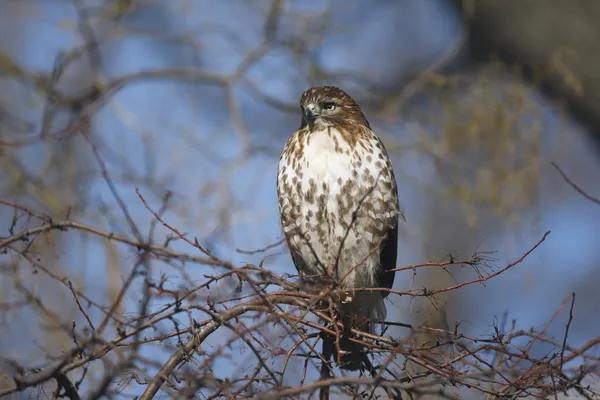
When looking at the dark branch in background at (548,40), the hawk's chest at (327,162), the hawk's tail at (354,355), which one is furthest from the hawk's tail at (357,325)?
the dark branch in background at (548,40)

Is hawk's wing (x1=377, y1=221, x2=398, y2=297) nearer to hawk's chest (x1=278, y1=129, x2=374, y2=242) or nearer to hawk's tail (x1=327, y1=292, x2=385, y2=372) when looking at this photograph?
hawk's tail (x1=327, y1=292, x2=385, y2=372)

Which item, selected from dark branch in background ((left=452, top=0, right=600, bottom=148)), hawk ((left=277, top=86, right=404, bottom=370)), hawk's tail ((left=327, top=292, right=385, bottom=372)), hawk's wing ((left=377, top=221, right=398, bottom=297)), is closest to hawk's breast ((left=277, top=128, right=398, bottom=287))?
hawk ((left=277, top=86, right=404, bottom=370))

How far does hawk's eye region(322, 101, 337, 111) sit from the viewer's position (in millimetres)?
4738

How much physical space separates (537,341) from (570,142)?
3.98m

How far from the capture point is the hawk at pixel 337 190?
14.6 feet

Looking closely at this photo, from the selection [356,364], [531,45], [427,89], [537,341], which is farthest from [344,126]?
[531,45]

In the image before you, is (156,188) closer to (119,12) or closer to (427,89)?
(119,12)

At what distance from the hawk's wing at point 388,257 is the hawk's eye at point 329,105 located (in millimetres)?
745

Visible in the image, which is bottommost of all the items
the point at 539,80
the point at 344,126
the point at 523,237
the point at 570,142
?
the point at 344,126

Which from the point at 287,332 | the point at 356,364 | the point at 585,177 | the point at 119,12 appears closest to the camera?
the point at 287,332

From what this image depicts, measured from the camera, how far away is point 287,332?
288cm

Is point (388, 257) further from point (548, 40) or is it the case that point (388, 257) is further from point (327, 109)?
point (548, 40)

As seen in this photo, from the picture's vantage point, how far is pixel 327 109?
4734 mm

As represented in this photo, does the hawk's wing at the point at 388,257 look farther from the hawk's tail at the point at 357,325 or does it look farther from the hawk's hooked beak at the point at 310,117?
the hawk's hooked beak at the point at 310,117
